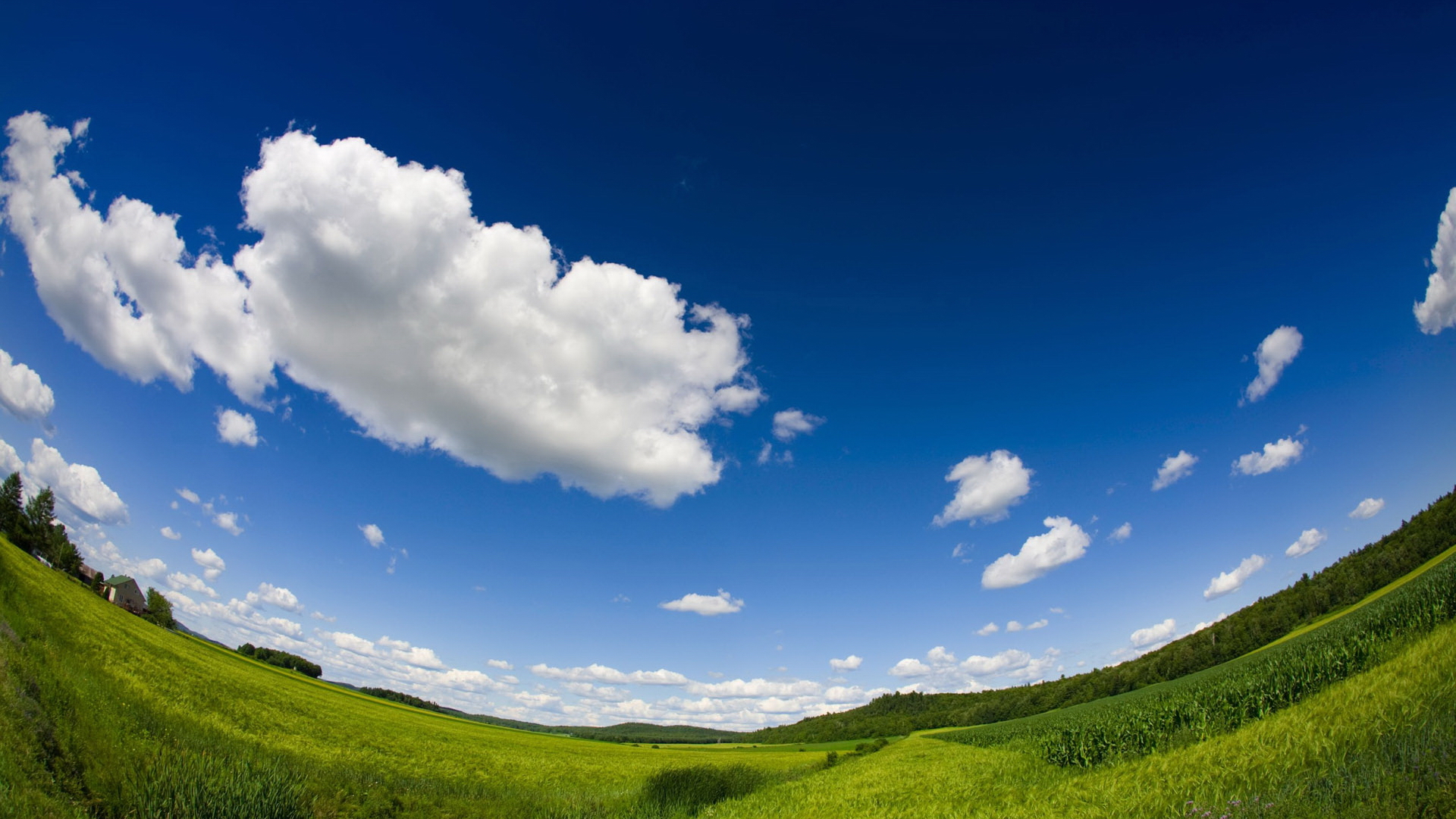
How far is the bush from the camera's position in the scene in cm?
1959

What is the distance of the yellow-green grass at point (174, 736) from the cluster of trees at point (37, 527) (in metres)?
76.4

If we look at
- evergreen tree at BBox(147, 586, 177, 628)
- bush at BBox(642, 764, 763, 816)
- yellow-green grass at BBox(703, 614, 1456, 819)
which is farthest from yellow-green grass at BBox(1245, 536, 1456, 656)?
evergreen tree at BBox(147, 586, 177, 628)

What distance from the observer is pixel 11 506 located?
244ft

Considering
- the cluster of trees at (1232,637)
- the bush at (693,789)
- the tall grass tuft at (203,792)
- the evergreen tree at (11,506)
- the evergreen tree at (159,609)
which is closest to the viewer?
the tall grass tuft at (203,792)

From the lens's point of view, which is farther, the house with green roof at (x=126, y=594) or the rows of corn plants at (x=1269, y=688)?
the house with green roof at (x=126, y=594)

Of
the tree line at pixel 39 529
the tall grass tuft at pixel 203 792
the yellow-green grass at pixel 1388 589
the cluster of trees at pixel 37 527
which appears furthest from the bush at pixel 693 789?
the cluster of trees at pixel 37 527

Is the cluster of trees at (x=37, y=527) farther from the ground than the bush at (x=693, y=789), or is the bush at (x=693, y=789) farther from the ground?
the cluster of trees at (x=37, y=527)

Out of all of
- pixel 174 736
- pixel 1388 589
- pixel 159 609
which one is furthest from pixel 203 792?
pixel 159 609

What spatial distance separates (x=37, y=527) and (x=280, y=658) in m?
48.5

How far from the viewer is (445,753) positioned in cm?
2867

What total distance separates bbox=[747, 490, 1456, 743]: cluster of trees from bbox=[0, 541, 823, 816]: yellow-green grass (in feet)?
259

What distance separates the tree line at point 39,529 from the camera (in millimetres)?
72562

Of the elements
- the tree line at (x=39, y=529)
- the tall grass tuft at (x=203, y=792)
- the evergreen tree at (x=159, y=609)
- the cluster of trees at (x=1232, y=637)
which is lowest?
the cluster of trees at (x=1232, y=637)

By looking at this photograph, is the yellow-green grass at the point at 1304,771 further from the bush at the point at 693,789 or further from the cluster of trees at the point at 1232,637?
the cluster of trees at the point at 1232,637
